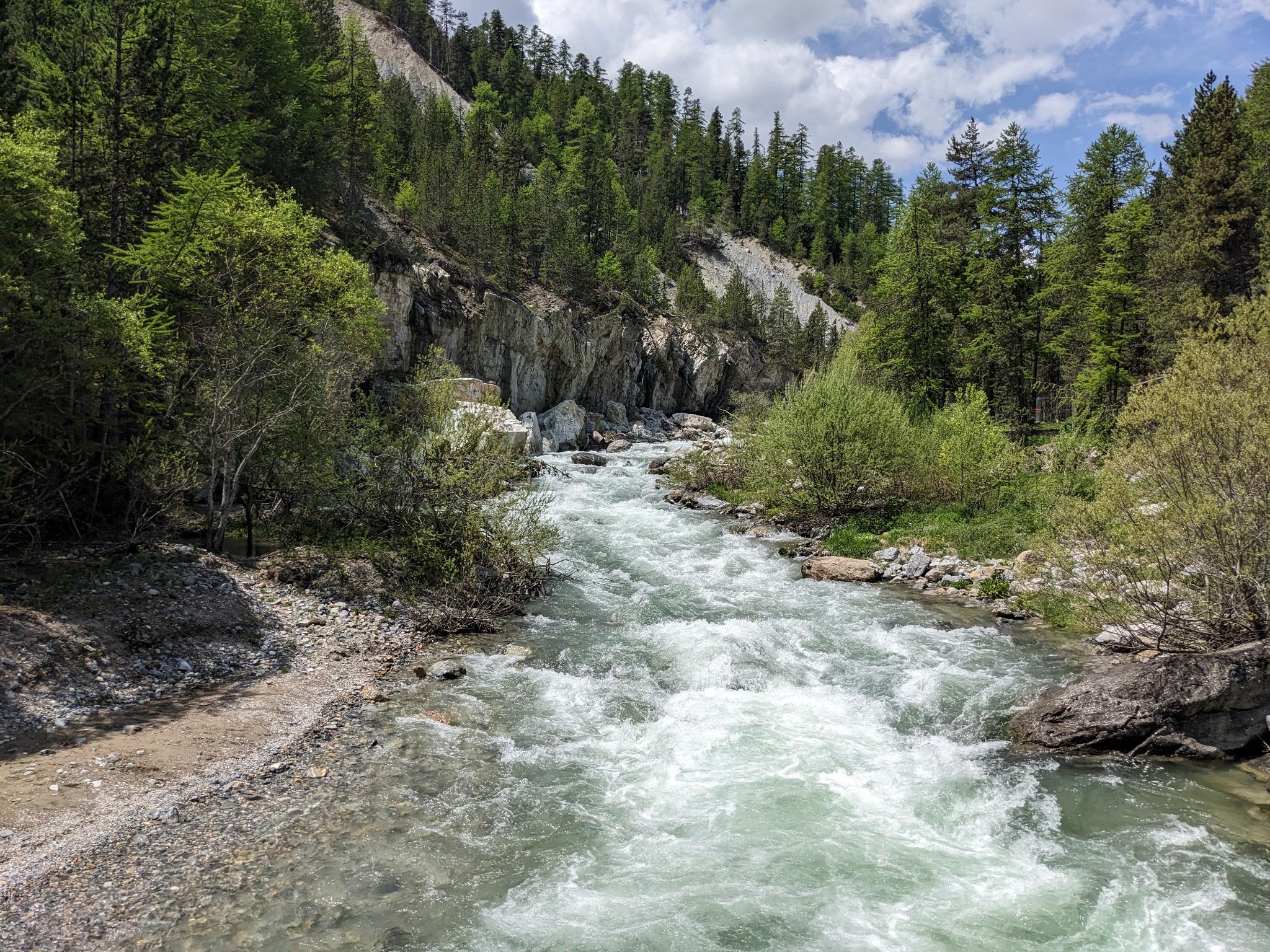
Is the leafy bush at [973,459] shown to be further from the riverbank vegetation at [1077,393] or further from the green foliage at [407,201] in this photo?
the green foliage at [407,201]

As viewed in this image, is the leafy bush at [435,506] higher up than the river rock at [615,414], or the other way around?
the river rock at [615,414]

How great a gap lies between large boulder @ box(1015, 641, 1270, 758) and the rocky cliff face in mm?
33257

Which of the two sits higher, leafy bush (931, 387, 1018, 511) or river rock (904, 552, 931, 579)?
leafy bush (931, 387, 1018, 511)

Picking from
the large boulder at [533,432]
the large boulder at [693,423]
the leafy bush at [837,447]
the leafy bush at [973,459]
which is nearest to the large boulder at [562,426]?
the large boulder at [533,432]

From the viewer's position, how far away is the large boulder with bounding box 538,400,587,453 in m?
45.9

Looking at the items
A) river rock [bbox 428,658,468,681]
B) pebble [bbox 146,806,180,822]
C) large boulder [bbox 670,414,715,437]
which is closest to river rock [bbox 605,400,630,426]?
large boulder [bbox 670,414,715,437]

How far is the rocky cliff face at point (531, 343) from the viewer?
39.3m

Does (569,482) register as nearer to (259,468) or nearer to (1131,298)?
(259,468)

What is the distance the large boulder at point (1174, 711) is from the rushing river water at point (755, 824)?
404 mm

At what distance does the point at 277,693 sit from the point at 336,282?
1036cm

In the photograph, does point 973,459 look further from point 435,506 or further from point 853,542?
point 435,506

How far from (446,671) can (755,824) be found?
20.5 ft

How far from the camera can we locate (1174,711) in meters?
9.94

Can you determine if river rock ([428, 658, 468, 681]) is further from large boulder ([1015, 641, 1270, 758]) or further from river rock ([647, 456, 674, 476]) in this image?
river rock ([647, 456, 674, 476])
